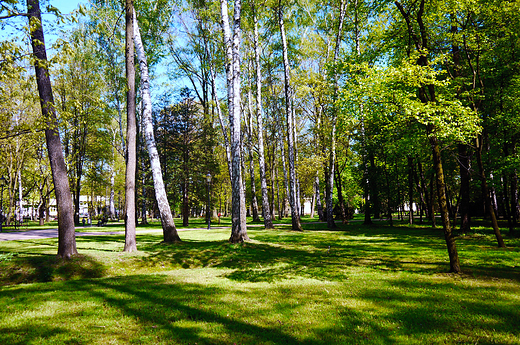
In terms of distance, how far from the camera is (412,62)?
7738 millimetres

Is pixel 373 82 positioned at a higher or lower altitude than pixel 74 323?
higher

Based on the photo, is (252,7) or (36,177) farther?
(36,177)

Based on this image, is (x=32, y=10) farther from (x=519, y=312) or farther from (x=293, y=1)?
(x=293, y=1)

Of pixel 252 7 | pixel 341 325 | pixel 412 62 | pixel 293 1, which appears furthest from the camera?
pixel 293 1

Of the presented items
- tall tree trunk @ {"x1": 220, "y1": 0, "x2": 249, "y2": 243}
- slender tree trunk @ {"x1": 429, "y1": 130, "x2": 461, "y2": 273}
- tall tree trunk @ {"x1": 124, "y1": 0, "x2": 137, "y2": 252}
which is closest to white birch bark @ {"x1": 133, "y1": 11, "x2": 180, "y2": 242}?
tall tree trunk @ {"x1": 124, "y1": 0, "x2": 137, "y2": 252}

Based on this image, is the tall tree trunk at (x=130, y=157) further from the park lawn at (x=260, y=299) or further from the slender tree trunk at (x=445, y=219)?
the slender tree trunk at (x=445, y=219)

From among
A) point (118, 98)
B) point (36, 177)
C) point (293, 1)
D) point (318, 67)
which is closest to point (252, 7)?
point (293, 1)

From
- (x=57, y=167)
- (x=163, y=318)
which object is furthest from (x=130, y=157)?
(x=163, y=318)

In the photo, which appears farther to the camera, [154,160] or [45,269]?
[154,160]

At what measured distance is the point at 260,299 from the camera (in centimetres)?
566

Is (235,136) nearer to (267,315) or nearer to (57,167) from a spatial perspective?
(57,167)

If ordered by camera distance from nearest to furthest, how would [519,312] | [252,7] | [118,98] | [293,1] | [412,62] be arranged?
[519,312] < [412,62] < [252,7] < [293,1] < [118,98]

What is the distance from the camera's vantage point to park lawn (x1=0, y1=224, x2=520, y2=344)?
3.96 meters

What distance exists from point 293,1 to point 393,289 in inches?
902
